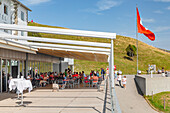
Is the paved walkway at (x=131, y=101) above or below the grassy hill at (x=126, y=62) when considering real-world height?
below

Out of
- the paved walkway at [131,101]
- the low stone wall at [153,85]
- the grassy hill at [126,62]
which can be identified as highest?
the grassy hill at [126,62]

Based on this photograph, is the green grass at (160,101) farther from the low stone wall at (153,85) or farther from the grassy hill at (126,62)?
the grassy hill at (126,62)

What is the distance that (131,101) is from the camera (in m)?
28.3

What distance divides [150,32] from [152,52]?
8057 centimetres

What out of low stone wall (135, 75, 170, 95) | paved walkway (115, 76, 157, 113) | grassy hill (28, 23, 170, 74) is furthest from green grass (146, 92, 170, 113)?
grassy hill (28, 23, 170, 74)

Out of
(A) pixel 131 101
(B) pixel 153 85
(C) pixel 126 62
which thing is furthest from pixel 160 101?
(C) pixel 126 62

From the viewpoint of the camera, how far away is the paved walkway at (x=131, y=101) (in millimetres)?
26141

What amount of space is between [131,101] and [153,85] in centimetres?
390

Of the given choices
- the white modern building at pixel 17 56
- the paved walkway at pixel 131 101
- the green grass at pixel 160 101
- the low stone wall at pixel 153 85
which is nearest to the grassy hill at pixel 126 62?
the low stone wall at pixel 153 85

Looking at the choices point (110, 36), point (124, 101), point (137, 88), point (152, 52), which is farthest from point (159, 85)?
point (152, 52)

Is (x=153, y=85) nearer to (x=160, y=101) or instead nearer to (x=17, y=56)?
(x=160, y=101)

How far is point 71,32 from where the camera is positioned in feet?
25.8

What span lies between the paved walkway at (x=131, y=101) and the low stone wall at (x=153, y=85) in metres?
1.21

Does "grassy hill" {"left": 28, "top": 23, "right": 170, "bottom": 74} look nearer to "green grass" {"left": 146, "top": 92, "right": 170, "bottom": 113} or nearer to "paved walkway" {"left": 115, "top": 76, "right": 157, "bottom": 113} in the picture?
"paved walkway" {"left": 115, "top": 76, "right": 157, "bottom": 113}
